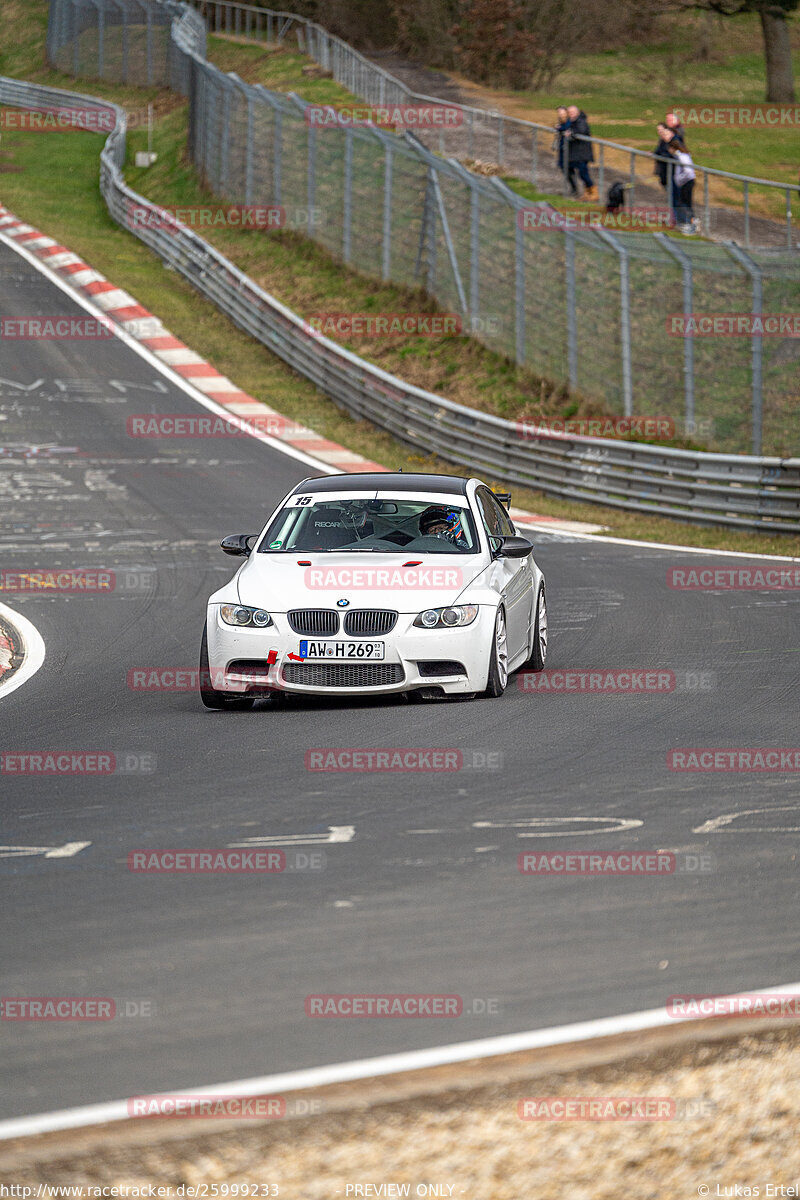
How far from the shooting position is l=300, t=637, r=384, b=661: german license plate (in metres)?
10.3

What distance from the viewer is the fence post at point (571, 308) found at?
25234 mm

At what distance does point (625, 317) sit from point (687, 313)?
112 centimetres

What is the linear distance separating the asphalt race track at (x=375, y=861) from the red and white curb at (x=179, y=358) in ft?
35.2

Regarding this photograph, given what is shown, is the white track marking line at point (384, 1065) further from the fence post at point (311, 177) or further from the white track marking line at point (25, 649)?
the fence post at point (311, 177)

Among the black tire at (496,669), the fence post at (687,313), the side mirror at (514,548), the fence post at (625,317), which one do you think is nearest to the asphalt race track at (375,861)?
the black tire at (496,669)

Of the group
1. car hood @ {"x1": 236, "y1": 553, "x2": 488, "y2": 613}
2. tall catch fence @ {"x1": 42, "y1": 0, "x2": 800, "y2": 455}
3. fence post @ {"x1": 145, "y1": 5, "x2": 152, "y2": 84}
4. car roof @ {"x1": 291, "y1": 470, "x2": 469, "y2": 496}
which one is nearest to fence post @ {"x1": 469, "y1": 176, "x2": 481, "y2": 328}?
tall catch fence @ {"x1": 42, "y1": 0, "x2": 800, "y2": 455}

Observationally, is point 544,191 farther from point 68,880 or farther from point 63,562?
point 68,880

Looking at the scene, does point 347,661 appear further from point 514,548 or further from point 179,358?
point 179,358

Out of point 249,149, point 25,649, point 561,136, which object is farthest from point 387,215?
point 25,649

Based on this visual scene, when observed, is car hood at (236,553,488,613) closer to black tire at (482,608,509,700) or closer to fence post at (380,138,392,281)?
black tire at (482,608,509,700)

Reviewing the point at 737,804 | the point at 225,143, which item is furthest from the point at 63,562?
the point at 225,143

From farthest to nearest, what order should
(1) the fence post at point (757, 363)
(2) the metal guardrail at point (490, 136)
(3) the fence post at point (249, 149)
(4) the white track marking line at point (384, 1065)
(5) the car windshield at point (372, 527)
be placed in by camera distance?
1. (3) the fence post at point (249, 149)
2. (2) the metal guardrail at point (490, 136)
3. (1) the fence post at point (757, 363)
4. (5) the car windshield at point (372, 527)
5. (4) the white track marking line at point (384, 1065)

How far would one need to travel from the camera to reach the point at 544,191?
34.5 meters

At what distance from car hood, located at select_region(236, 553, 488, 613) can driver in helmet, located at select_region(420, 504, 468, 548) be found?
353 mm
